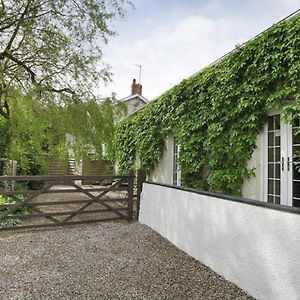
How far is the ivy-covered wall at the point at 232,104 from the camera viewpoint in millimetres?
4770

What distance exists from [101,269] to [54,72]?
609cm

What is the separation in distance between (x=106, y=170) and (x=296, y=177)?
33.3ft

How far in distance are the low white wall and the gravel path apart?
18cm

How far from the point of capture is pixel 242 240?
10.4 feet

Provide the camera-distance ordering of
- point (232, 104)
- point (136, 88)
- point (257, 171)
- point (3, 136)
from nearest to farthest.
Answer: point (257, 171) < point (232, 104) < point (3, 136) < point (136, 88)

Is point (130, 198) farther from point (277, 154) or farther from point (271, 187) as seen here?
point (277, 154)

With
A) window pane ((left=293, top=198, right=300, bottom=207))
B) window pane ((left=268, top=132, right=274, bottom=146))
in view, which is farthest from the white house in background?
window pane ((left=293, top=198, right=300, bottom=207))

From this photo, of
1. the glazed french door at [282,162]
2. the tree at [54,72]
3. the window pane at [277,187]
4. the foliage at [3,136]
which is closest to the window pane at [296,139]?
Result: the glazed french door at [282,162]

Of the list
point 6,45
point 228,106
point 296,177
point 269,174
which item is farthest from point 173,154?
point 6,45

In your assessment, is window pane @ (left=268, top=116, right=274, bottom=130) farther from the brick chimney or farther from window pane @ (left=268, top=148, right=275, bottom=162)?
the brick chimney

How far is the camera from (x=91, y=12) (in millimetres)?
7344

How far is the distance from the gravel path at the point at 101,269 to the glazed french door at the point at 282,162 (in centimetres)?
208

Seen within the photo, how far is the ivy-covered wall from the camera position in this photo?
15.6 feet

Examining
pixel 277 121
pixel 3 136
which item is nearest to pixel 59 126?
pixel 3 136
